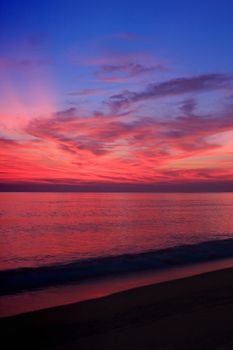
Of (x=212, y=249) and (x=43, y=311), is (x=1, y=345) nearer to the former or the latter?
(x=43, y=311)

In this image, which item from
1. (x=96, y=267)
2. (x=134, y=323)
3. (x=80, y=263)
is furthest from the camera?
(x=80, y=263)

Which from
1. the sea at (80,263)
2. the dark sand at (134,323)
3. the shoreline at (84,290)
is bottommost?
the sea at (80,263)

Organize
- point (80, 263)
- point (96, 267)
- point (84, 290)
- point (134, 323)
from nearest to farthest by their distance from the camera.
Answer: point (134, 323), point (84, 290), point (96, 267), point (80, 263)

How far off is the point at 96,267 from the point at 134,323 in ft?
33.0

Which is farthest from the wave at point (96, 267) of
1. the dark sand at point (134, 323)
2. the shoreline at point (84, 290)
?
the dark sand at point (134, 323)

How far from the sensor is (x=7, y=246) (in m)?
26.3

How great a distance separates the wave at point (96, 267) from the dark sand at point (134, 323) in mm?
4532

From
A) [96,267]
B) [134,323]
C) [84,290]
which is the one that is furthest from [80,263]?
[134,323]

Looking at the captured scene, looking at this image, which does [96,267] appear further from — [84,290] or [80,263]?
[84,290]

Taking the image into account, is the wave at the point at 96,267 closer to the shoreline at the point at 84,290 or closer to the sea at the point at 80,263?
the sea at the point at 80,263

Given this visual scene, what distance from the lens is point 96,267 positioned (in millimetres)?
17438

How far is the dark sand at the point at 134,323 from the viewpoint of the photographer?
21.2 ft

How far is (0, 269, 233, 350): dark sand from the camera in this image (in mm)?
6477

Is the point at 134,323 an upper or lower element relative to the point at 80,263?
upper
